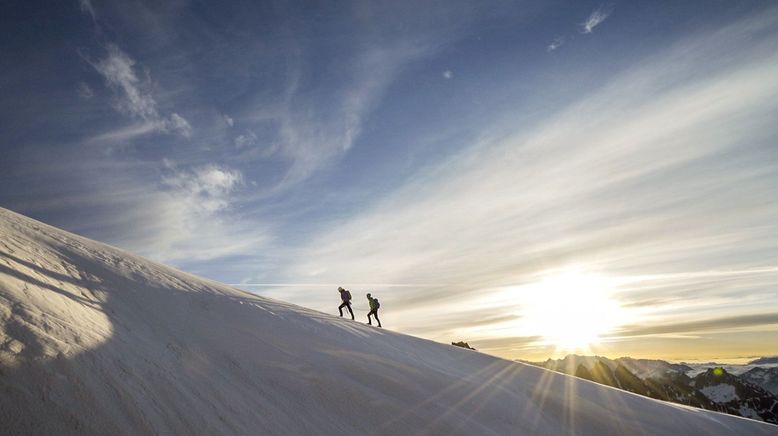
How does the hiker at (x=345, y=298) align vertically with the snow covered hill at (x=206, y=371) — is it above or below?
above

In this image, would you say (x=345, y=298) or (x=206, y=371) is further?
(x=345, y=298)

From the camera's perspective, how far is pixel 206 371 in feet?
23.4

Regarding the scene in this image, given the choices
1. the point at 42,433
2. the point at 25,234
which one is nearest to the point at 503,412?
the point at 42,433

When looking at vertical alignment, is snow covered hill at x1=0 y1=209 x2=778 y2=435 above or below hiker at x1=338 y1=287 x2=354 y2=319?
below

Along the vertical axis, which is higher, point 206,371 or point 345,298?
point 345,298

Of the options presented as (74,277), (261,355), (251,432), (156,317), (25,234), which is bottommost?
(251,432)

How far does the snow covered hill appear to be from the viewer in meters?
5.00

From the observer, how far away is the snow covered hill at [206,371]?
197 inches

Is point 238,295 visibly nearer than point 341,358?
No

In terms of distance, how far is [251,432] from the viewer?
597cm

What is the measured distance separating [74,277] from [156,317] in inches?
70.8

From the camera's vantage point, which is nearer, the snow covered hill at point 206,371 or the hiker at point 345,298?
the snow covered hill at point 206,371

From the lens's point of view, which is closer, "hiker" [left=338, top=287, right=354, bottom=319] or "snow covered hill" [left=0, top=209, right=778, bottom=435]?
"snow covered hill" [left=0, top=209, right=778, bottom=435]

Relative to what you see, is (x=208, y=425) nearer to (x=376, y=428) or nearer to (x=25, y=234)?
(x=376, y=428)
